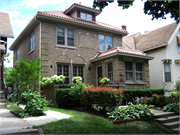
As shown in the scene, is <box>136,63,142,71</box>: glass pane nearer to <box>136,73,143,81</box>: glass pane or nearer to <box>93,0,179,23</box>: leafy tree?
<box>136,73,143,81</box>: glass pane

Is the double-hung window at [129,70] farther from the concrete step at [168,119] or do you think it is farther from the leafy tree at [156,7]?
the leafy tree at [156,7]

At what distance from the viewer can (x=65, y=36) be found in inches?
547

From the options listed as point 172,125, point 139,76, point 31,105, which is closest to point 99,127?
point 172,125

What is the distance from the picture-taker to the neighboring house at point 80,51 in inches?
500

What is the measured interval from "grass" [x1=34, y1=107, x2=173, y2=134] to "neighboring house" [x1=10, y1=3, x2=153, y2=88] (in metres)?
6.04

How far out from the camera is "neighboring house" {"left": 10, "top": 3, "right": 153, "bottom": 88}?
12.7 metres

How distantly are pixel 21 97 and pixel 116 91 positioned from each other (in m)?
4.03

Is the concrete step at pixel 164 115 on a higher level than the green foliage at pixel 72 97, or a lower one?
lower

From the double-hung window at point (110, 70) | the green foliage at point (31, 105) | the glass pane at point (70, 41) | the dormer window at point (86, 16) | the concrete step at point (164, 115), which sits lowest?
the concrete step at point (164, 115)

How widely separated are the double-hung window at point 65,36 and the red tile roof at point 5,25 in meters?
3.59

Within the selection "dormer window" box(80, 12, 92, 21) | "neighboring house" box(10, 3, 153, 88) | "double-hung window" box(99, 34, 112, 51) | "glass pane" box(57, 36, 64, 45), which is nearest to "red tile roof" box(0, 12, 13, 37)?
"neighboring house" box(10, 3, 153, 88)

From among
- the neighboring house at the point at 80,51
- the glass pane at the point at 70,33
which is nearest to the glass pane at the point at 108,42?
the neighboring house at the point at 80,51

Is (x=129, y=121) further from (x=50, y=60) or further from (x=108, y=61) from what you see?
(x=50, y=60)

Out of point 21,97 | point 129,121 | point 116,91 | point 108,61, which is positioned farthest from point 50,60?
point 129,121
